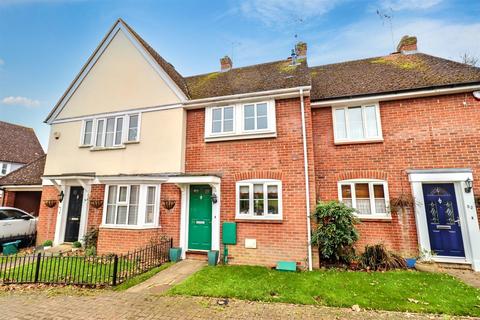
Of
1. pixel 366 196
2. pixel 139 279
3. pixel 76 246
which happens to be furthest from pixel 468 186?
pixel 76 246

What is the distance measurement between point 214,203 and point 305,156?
12.3 ft

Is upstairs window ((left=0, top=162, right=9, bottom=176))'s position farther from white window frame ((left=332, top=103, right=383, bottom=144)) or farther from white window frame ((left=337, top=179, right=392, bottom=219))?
white window frame ((left=337, top=179, right=392, bottom=219))

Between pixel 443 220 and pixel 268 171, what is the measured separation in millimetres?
6032

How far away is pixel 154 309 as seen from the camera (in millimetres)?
4566

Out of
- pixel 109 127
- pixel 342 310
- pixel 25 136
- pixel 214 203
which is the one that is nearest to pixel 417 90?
pixel 342 310

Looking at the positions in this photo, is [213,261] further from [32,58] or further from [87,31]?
[32,58]

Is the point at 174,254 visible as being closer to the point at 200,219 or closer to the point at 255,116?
the point at 200,219

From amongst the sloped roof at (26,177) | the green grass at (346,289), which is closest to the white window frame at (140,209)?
the green grass at (346,289)

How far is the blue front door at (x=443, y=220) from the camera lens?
7.24m

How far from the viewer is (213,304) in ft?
15.6

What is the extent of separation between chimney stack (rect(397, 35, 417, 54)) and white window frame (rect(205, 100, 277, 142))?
8405 mm

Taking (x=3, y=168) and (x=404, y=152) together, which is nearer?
(x=404, y=152)

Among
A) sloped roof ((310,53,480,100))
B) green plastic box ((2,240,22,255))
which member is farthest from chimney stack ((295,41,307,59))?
green plastic box ((2,240,22,255))

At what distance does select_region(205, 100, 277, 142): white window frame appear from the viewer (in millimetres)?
8375
